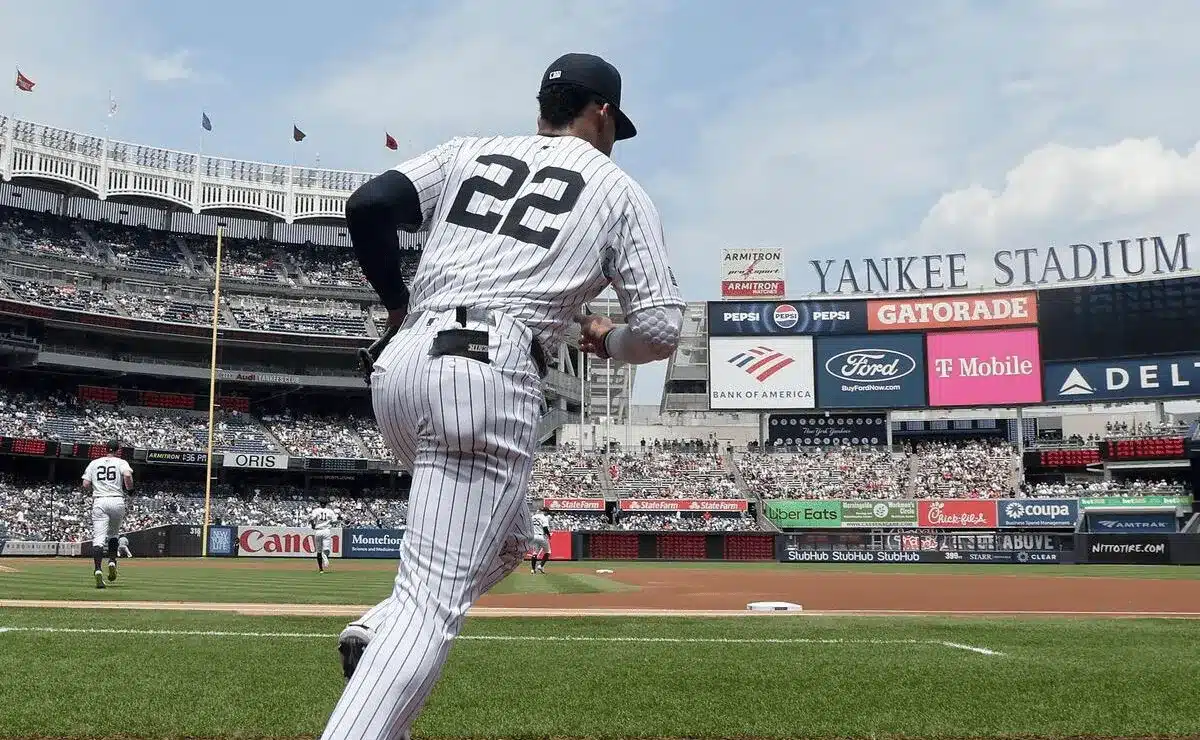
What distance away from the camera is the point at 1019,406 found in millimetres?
40938

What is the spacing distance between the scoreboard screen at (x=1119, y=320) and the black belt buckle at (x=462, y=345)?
140 ft

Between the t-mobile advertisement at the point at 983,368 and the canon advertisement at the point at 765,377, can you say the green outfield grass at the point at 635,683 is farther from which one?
the t-mobile advertisement at the point at 983,368

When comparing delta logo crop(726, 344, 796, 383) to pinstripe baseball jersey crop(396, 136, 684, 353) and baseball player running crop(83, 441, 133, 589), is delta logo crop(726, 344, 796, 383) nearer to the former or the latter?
baseball player running crop(83, 441, 133, 589)

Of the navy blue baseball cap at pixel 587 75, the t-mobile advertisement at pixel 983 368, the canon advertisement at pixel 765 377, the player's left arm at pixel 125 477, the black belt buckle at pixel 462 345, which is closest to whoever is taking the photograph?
the black belt buckle at pixel 462 345

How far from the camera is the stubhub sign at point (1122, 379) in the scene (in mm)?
39000

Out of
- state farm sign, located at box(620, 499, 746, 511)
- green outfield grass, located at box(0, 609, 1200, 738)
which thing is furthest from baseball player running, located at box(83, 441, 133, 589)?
state farm sign, located at box(620, 499, 746, 511)

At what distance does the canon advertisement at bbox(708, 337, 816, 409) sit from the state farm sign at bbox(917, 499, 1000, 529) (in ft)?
24.5

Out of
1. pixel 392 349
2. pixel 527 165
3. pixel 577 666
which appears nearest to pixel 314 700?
pixel 577 666

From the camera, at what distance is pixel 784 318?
142 ft

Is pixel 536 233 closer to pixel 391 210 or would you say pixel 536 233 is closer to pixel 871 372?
pixel 391 210

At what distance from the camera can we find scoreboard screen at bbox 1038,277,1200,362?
39.2 metres

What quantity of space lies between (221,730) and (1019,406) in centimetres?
4159

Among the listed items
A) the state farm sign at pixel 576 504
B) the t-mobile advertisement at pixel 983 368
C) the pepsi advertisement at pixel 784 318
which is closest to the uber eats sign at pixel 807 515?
the state farm sign at pixel 576 504

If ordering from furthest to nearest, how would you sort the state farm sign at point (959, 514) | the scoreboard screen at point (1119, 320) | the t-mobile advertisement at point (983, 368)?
the t-mobile advertisement at point (983, 368) → the scoreboard screen at point (1119, 320) → the state farm sign at point (959, 514)
